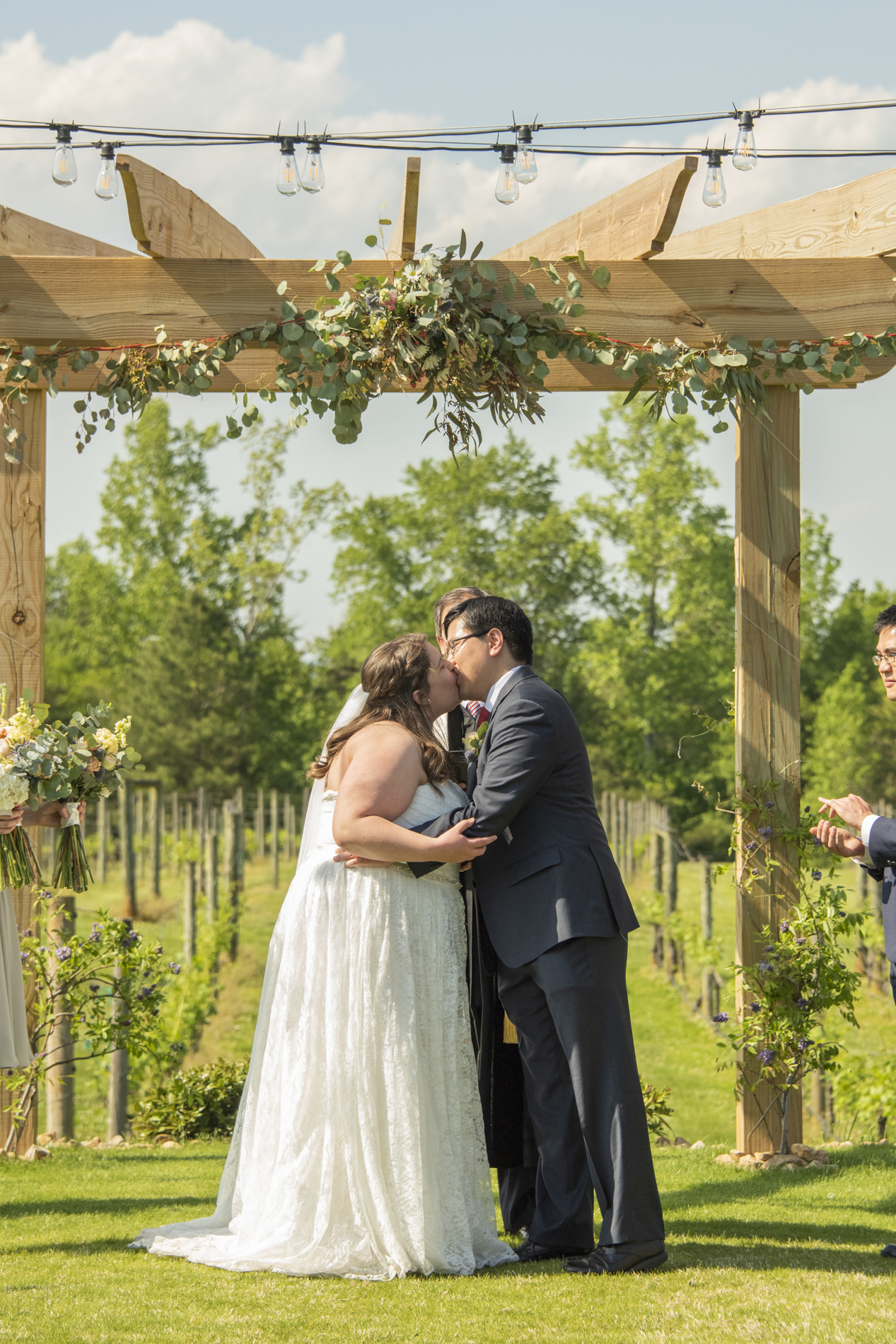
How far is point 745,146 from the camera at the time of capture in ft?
15.9

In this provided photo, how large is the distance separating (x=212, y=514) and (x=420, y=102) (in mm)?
11110

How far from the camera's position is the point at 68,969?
5.27 m

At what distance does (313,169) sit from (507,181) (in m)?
0.75

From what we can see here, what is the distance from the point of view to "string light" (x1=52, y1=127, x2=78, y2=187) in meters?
4.74

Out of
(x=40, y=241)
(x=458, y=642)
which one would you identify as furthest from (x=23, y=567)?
(x=458, y=642)

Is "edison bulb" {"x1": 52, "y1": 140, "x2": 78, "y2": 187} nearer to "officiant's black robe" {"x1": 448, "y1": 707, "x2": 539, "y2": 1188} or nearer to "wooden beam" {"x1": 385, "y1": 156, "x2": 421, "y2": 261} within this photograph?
"wooden beam" {"x1": 385, "y1": 156, "x2": 421, "y2": 261}

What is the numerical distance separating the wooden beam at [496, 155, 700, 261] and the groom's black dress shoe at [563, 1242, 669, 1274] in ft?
11.0

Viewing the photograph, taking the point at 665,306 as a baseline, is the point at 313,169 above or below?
above

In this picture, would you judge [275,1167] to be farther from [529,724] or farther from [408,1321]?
[529,724]

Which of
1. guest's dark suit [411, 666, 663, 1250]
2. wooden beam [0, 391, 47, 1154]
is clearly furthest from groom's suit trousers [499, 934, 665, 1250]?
wooden beam [0, 391, 47, 1154]

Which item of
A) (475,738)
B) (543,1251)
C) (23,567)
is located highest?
(23,567)

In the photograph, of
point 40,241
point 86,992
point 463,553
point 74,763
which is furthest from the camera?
point 463,553

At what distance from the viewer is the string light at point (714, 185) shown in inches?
188

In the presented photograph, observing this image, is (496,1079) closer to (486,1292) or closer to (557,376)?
(486,1292)
